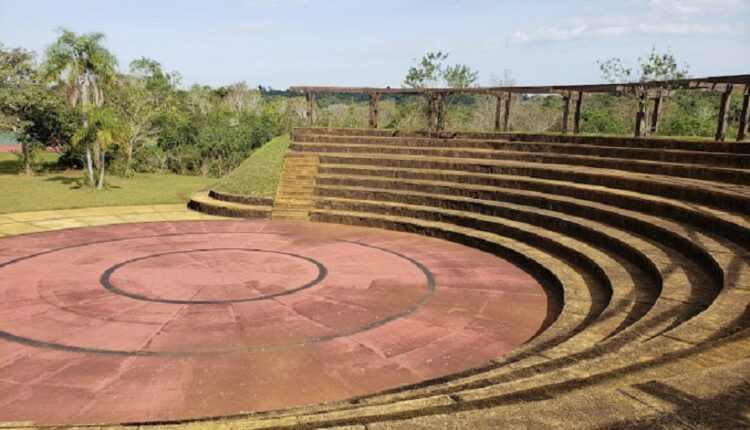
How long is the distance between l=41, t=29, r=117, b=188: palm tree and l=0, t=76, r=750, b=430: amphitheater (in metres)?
5.73

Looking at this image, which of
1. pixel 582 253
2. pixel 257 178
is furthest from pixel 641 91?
pixel 257 178

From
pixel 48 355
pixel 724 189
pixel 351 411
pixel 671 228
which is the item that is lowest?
pixel 48 355

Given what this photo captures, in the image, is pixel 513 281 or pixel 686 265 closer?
pixel 686 265

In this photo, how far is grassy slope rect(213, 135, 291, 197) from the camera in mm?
16547

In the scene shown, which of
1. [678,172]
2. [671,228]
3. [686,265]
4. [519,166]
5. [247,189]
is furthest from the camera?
[247,189]

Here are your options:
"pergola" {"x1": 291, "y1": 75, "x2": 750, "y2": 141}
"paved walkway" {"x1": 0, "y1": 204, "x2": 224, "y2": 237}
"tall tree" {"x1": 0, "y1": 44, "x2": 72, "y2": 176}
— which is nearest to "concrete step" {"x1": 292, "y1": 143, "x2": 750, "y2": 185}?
"pergola" {"x1": 291, "y1": 75, "x2": 750, "y2": 141}

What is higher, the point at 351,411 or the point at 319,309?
the point at 351,411

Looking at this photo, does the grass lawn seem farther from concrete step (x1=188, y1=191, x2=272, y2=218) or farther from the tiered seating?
the tiered seating

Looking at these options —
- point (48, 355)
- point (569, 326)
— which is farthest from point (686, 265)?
point (48, 355)

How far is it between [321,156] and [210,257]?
7939 mm

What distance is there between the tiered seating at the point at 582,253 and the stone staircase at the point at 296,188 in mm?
304

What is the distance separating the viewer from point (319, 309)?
7680 millimetres

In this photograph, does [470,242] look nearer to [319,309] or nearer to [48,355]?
[319,309]

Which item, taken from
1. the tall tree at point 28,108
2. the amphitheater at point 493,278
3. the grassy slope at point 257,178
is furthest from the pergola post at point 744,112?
the tall tree at point 28,108
